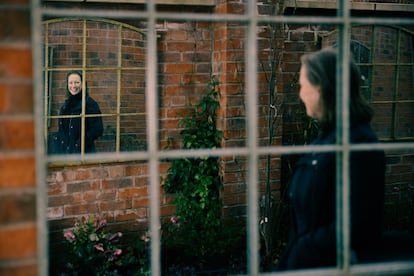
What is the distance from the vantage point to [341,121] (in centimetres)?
155

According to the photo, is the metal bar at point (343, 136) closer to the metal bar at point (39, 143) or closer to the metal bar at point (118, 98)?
the metal bar at point (39, 143)

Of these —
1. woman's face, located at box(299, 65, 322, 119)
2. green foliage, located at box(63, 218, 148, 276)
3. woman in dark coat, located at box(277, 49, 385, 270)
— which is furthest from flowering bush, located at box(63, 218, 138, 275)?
woman's face, located at box(299, 65, 322, 119)

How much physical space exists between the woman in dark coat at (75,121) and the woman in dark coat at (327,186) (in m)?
2.91

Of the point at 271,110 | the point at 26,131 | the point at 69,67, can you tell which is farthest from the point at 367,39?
the point at 26,131

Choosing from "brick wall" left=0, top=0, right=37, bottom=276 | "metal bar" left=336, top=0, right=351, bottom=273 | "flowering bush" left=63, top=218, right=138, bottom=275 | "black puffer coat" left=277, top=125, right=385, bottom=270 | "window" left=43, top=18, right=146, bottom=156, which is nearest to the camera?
"brick wall" left=0, top=0, right=37, bottom=276

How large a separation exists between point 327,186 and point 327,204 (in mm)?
68

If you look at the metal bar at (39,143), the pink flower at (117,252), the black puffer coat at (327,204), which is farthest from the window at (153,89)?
the pink flower at (117,252)

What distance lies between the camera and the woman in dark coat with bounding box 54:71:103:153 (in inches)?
179

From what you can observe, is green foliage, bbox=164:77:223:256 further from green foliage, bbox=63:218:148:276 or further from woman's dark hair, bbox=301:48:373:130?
woman's dark hair, bbox=301:48:373:130

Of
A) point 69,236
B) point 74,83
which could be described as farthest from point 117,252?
point 74,83

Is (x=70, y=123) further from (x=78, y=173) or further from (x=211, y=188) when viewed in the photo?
(x=211, y=188)

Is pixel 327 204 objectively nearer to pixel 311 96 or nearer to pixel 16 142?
pixel 311 96

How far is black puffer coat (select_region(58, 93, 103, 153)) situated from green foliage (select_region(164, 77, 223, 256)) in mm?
737

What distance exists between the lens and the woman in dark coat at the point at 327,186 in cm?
176
